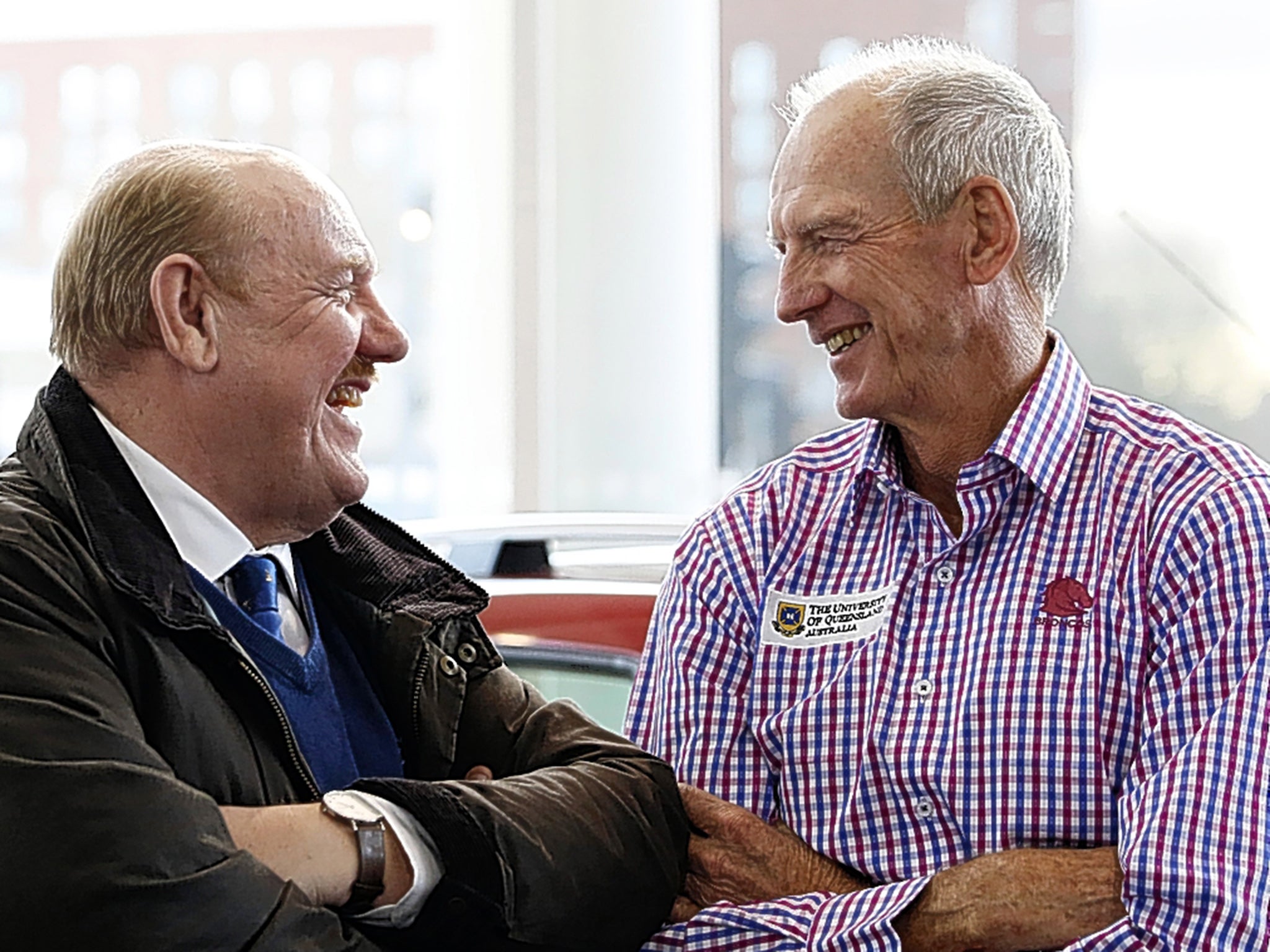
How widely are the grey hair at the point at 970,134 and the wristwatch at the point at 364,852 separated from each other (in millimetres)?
851

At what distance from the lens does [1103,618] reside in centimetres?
159

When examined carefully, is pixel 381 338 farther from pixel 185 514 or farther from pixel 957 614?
pixel 957 614

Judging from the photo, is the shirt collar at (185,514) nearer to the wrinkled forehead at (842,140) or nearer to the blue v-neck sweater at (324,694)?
the blue v-neck sweater at (324,694)

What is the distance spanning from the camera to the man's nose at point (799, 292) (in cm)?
175

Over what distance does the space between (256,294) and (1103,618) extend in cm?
88

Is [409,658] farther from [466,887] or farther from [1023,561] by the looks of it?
[1023,561]

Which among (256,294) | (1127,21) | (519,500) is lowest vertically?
(519,500)

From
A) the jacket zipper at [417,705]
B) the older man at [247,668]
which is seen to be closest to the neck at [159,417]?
the older man at [247,668]

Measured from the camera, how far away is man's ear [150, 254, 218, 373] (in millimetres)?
1491

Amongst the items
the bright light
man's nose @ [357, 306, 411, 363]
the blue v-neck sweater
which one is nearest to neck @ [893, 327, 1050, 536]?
man's nose @ [357, 306, 411, 363]

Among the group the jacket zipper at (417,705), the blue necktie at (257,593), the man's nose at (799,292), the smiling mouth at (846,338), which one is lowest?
the jacket zipper at (417,705)

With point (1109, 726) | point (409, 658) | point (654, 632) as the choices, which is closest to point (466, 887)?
point (409, 658)

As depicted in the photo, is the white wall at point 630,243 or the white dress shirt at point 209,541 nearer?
the white dress shirt at point 209,541

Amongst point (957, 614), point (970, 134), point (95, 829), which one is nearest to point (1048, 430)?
point (957, 614)
